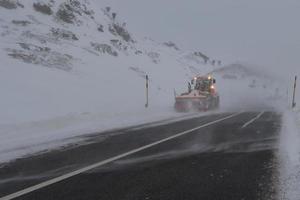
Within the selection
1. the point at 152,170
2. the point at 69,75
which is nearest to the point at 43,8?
the point at 69,75

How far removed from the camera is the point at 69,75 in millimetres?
30406

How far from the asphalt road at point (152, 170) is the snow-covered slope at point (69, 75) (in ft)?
6.19

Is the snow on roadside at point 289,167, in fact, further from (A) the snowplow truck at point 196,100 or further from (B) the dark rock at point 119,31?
(B) the dark rock at point 119,31

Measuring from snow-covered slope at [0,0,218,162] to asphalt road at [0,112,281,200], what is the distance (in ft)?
6.19

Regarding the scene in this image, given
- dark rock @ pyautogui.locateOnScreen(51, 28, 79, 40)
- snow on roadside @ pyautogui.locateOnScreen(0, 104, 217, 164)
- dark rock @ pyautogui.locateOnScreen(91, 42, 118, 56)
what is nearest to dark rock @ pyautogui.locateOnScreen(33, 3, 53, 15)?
dark rock @ pyautogui.locateOnScreen(51, 28, 79, 40)

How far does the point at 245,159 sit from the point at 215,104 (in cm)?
2274

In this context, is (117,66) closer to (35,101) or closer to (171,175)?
(35,101)

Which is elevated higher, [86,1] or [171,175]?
[86,1]

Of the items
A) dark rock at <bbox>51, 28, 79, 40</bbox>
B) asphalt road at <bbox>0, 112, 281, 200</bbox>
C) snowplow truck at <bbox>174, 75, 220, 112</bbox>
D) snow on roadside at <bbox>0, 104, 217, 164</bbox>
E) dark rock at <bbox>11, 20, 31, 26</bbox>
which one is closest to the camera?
asphalt road at <bbox>0, 112, 281, 200</bbox>

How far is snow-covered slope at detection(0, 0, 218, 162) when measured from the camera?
51.3 ft

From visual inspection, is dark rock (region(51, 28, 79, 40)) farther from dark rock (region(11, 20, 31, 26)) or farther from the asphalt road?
the asphalt road

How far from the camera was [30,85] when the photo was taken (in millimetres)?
23750

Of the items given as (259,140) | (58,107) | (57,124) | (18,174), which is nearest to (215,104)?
(58,107)

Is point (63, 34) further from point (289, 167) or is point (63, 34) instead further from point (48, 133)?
point (289, 167)
